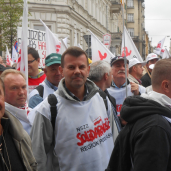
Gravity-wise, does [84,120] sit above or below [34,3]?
below

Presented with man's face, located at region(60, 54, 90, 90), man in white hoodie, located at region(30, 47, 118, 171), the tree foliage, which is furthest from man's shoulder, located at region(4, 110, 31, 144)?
the tree foliage

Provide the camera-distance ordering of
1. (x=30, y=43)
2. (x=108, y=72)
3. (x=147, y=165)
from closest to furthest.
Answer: (x=147, y=165)
(x=108, y=72)
(x=30, y=43)

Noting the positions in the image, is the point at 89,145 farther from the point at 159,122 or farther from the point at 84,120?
the point at 159,122

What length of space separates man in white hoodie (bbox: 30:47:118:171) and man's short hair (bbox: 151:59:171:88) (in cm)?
82

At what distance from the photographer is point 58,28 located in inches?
795

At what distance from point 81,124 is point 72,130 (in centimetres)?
10

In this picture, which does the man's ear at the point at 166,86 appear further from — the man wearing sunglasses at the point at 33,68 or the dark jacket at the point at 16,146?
the man wearing sunglasses at the point at 33,68

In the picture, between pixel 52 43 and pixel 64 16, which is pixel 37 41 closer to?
pixel 52 43

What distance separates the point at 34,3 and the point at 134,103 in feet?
63.1

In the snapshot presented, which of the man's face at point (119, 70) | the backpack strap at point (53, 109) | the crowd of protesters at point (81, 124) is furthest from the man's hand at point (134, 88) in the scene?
the backpack strap at point (53, 109)

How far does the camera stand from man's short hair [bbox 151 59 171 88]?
203 cm

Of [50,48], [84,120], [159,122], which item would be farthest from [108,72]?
[50,48]

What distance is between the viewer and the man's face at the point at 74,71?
274cm

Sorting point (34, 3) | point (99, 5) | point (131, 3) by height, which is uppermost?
point (131, 3)
